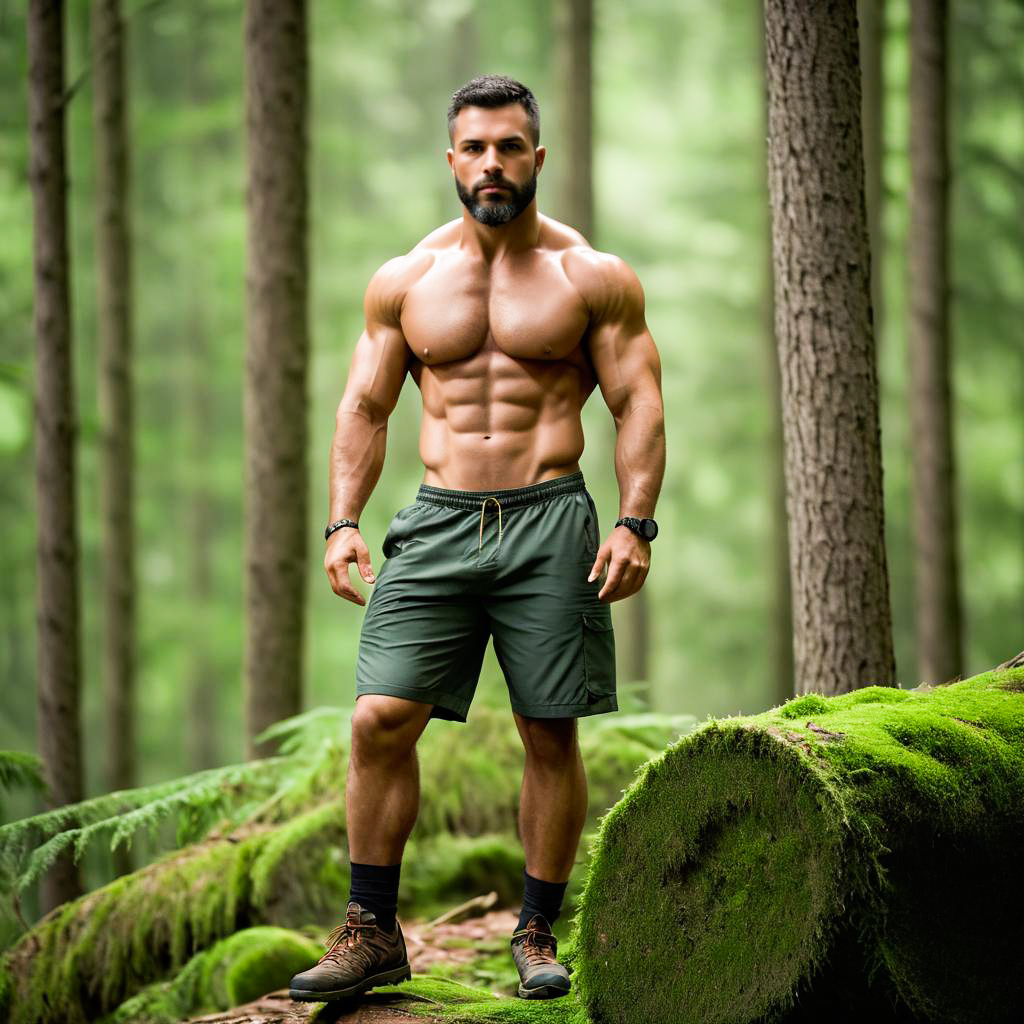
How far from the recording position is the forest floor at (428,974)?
12.1ft

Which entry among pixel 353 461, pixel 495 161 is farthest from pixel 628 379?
pixel 353 461

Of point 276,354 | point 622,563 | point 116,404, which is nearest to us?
point 622,563

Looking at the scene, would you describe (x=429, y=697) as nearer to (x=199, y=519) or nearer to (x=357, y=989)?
(x=357, y=989)

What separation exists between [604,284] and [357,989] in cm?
223

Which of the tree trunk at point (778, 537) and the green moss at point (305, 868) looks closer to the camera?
the green moss at point (305, 868)

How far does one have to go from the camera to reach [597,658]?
12.5 feet

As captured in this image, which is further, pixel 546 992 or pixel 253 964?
pixel 253 964

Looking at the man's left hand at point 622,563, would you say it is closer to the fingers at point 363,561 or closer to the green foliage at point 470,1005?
the fingers at point 363,561

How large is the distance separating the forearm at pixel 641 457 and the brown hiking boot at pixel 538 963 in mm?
1358

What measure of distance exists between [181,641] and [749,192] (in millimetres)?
10525

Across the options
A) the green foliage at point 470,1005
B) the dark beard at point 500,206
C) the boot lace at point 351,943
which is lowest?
the green foliage at point 470,1005

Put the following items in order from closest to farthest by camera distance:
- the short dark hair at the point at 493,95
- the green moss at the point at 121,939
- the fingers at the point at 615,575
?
the fingers at the point at 615,575 < the short dark hair at the point at 493,95 < the green moss at the point at 121,939

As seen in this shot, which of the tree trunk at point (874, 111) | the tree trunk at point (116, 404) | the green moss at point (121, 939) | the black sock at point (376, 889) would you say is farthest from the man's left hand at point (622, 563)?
the tree trunk at point (874, 111)

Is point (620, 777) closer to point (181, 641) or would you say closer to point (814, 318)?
point (814, 318)
